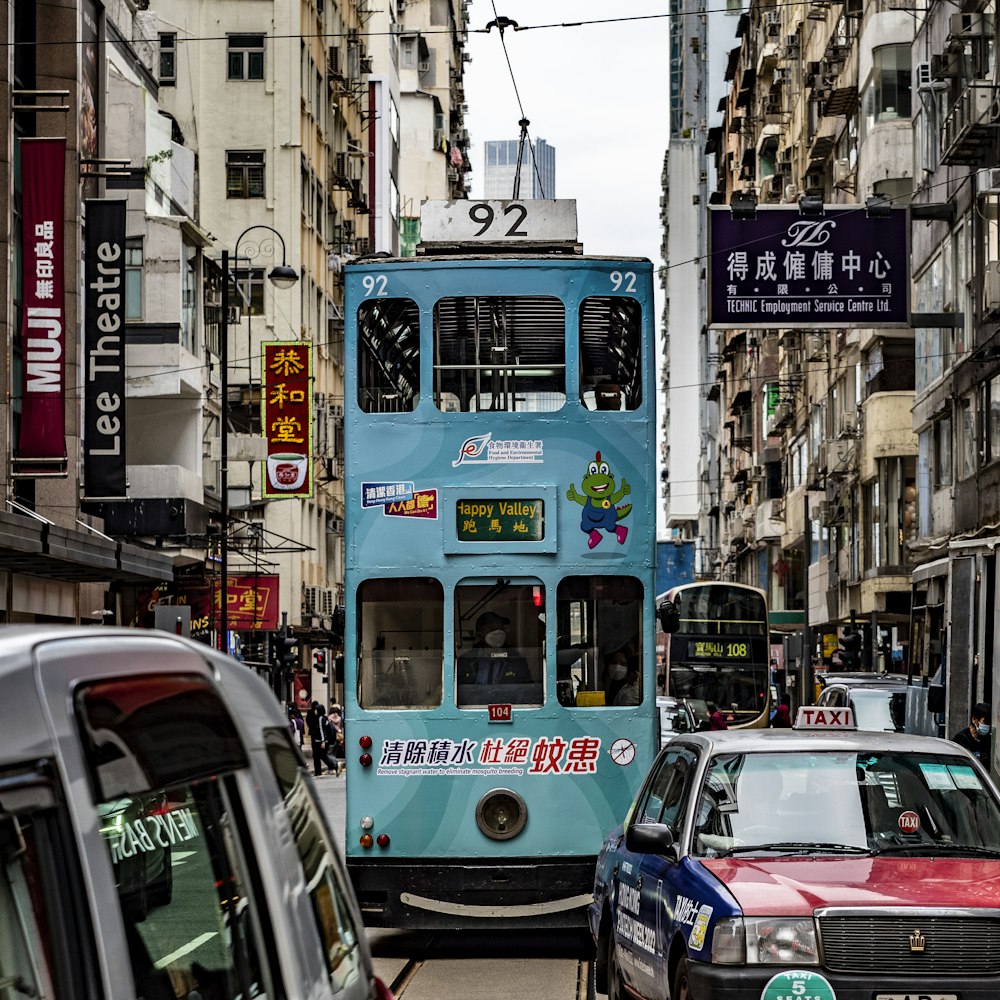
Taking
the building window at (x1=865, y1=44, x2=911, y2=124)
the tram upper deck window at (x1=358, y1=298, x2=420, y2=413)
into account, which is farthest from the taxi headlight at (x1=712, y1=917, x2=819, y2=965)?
the building window at (x1=865, y1=44, x2=911, y2=124)

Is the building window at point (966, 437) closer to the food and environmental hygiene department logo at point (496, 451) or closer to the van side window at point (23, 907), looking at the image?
the food and environmental hygiene department logo at point (496, 451)

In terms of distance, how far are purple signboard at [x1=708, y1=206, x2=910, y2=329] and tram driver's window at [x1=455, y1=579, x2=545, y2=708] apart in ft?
40.3

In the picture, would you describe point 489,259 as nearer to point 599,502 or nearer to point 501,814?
point 599,502

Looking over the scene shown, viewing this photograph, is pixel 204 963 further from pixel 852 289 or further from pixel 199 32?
pixel 199 32

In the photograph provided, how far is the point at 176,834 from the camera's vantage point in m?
3.25

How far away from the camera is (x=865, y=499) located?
48156mm

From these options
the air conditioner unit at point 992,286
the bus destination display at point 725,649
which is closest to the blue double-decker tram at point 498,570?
the air conditioner unit at point 992,286

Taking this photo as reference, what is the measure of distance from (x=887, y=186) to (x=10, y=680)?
42.0m

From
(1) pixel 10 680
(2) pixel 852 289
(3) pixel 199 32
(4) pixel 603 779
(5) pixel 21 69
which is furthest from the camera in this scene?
(3) pixel 199 32

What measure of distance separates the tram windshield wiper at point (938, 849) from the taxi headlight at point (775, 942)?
87 centimetres

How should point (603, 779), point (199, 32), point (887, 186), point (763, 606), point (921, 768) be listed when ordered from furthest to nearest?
A: point (199, 32)
point (763, 606)
point (887, 186)
point (603, 779)
point (921, 768)

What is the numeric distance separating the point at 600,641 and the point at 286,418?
3220 centimetres

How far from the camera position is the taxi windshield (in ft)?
29.6

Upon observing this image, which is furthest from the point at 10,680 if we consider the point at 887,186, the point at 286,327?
the point at 286,327
